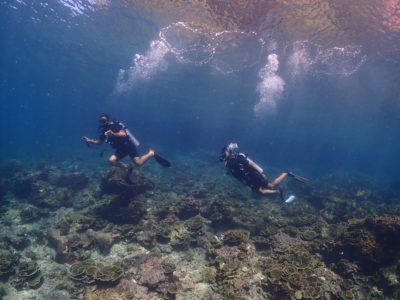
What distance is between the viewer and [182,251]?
9031 millimetres

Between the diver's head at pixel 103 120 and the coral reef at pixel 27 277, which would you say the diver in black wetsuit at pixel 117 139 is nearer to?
the diver's head at pixel 103 120

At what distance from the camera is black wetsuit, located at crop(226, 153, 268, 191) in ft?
32.6

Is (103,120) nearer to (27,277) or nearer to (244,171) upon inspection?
(27,277)

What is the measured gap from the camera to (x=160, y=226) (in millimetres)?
10508

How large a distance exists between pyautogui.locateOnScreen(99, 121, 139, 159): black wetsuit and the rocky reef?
1740mm

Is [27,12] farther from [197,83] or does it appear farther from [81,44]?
[197,83]

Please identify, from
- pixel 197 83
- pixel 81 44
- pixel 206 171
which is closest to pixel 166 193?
pixel 206 171

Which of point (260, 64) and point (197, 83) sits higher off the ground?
point (197, 83)

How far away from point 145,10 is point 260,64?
13319mm

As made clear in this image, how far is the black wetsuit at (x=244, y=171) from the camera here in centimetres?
992

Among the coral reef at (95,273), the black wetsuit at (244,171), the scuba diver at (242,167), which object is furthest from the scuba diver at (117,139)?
the coral reef at (95,273)

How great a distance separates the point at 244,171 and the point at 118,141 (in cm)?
560

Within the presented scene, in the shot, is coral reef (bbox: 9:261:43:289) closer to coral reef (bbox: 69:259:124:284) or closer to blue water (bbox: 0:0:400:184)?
coral reef (bbox: 69:259:124:284)

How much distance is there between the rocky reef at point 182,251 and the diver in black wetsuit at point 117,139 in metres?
1.60
